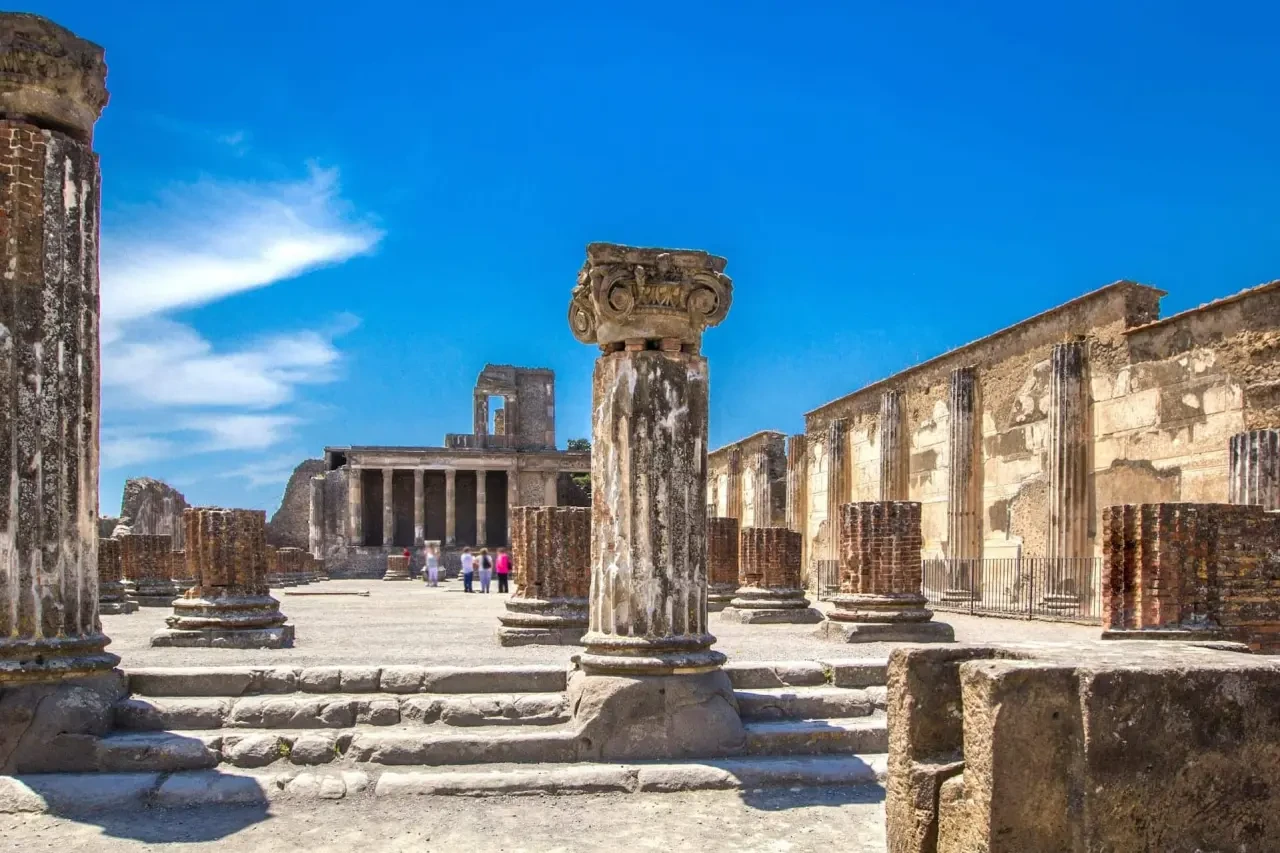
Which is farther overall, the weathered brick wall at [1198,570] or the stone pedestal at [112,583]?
the stone pedestal at [112,583]

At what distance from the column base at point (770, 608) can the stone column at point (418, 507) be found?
3501 cm

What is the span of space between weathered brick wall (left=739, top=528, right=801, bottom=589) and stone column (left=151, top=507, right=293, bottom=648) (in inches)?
274

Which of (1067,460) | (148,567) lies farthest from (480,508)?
(1067,460)

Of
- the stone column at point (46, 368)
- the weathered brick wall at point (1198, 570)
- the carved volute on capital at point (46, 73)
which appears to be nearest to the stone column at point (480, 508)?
the weathered brick wall at point (1198, 570)

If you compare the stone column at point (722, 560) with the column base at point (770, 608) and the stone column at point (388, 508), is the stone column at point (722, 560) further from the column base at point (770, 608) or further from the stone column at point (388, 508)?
the stone column at point (388, 508)

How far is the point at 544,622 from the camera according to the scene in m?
11.6

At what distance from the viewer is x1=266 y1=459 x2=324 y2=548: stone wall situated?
2173 inches

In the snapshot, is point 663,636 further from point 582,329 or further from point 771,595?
point 771,595

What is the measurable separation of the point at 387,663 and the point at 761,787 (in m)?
3.61

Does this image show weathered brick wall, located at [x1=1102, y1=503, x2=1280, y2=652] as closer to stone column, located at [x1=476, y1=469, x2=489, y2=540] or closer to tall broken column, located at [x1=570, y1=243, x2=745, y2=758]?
tall broken column, located at [x1=570, y1=243, x2=745, y2=758]

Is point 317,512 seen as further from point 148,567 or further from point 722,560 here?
point 722,560

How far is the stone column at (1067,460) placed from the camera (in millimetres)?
18625

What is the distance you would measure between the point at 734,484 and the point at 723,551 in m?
20.8

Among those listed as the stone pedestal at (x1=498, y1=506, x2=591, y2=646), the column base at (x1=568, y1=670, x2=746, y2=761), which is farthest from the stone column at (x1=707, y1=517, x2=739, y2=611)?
the column base at (x1=568, y1=670, x2=746, y2=761)
